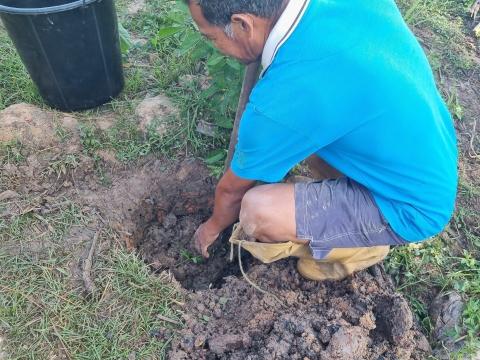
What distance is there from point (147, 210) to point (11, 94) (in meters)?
1.10

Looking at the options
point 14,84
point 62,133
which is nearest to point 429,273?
point 62,133

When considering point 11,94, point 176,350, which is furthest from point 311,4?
point 11,94

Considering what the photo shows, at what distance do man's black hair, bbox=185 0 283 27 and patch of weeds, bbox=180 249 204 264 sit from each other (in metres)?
1.30

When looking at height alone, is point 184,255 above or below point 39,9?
below

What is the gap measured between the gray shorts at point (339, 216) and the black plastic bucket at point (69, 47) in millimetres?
1328

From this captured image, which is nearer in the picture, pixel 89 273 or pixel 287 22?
pixel 287 22

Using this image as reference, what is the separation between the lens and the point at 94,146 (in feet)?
8.13

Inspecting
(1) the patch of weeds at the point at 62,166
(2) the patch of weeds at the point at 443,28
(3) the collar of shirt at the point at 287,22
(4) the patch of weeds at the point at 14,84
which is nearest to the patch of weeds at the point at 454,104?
(2) the patch of weeds at the point at 443,28

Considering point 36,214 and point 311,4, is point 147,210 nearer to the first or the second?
point 36,214

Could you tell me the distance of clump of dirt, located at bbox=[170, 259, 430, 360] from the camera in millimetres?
1804

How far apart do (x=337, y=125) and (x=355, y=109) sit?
8 centimetres

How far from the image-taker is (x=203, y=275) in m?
2.36

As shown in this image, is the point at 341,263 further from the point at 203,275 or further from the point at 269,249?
the point at 203,275

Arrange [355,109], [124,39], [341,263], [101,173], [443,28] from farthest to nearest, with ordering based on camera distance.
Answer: [443,28]
[124,39]
[101,173]
[341,263]
[355,109]
